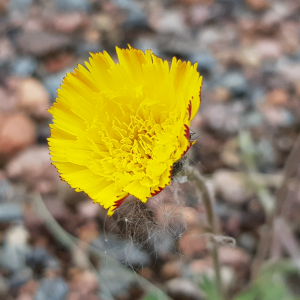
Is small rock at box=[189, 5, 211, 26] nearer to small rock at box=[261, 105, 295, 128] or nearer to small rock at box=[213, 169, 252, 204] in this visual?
small rock at box=[261, 105, 295, 128]

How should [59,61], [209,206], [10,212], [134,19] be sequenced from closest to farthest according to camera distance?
1. [209,206]
2. [10,212]
3. [59,61]
4. [134,19]

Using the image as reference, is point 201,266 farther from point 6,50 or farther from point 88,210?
point 6,50

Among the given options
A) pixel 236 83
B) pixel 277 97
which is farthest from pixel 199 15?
pixel 277 97

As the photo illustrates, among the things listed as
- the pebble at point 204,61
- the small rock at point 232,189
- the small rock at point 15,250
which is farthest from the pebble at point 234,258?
the pebble at point 204,61

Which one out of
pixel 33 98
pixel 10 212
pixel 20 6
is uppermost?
pixel 20 6

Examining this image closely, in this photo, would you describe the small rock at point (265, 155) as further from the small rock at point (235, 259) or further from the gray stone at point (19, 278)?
the gray stone at point (19, 278)

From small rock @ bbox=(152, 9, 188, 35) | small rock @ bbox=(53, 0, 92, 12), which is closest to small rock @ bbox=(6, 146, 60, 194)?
small rock @ bbox=(152, 9, 188, 35)

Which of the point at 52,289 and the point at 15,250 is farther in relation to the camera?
the point at 15,250

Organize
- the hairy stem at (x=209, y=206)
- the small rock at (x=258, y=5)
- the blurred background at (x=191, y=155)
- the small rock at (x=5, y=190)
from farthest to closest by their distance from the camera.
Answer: the small rock at (x=258, y=5)
the small rock at (x=5, y=190)
the blurred background at (x=191, y=155)
the hairy stem at (x=209, y=206)
